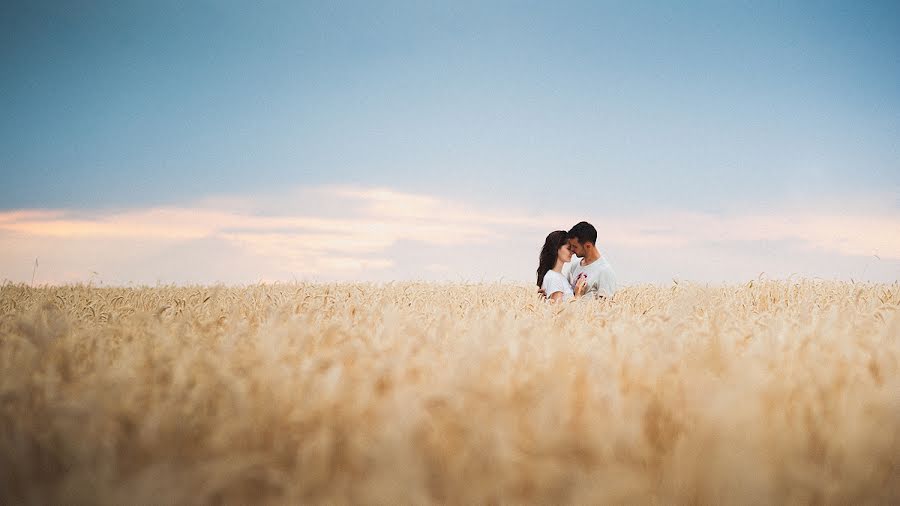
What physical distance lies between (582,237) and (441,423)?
6.85 metres

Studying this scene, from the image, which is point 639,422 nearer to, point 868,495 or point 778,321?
point 868,495

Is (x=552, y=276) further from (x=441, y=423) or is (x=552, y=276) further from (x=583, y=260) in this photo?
(x=441, y=423)

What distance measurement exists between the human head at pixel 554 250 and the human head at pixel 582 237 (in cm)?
10

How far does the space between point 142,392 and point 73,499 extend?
85 cm

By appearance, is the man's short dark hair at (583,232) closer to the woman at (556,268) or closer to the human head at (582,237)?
the human head at (582,237)

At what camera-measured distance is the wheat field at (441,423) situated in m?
1.46

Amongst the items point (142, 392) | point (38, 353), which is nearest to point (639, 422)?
point (142, 392)

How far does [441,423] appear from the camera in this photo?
179cm

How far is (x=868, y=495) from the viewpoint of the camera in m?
1.67

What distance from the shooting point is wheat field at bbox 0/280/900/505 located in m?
1.46

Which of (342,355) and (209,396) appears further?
(342,355)

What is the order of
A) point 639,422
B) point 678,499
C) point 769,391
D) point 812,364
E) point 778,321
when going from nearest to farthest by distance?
1. point 678,499
2. point 639,422
3. point 769,391
4. point 812,364
5. point 778,321

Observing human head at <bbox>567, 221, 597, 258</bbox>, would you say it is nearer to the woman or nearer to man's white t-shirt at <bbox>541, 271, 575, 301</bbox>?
the woman

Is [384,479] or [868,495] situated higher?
[384,479]
